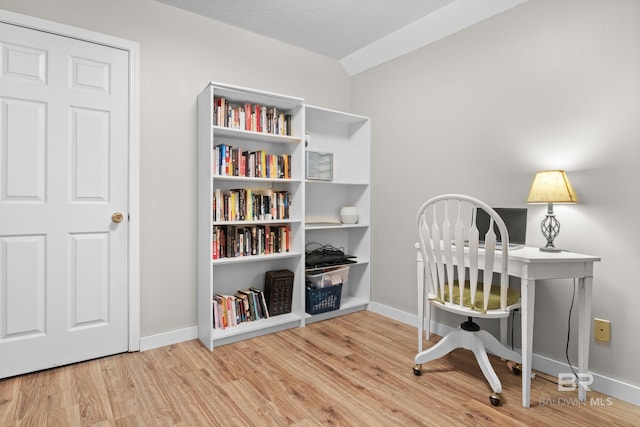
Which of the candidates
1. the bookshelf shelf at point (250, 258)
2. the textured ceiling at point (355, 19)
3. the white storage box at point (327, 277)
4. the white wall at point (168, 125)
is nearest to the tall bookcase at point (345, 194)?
the white storage box at point (327, 277)

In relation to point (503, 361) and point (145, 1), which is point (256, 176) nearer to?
point (145, 1)

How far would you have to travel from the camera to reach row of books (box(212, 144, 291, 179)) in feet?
8.46

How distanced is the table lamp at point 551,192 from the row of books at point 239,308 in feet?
6.48

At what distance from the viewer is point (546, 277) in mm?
1768

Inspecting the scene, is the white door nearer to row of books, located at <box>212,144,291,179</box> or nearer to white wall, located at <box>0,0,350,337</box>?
white wall, located at <box>0,0,350,337</box>

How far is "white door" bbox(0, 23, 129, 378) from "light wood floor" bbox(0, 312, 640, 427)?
228mm

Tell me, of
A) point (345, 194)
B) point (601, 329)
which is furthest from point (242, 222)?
point (601, 329)

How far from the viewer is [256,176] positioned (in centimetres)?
276

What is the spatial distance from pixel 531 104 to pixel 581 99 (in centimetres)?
27

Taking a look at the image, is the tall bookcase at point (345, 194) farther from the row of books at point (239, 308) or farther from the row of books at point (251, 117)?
the row of books at point (239, 308)

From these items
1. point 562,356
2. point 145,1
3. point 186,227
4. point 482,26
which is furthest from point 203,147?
point 562,356

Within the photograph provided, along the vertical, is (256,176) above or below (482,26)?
below

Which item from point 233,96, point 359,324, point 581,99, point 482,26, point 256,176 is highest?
point 482,26

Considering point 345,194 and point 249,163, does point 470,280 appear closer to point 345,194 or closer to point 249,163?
point 249,163
